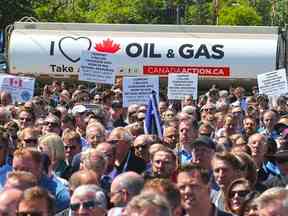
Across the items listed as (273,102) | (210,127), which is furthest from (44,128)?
(273,102)

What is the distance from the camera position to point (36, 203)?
623 centimetres

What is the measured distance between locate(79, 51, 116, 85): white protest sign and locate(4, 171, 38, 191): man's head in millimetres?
9054

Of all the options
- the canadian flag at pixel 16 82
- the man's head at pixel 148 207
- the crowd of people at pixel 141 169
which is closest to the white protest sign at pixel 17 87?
the canadian flag at pixel 16 82

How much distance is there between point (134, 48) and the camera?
92.7 ft

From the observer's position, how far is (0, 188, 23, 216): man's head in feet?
20.9

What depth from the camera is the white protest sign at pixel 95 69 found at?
53.2ft

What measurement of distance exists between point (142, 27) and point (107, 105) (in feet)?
43.7

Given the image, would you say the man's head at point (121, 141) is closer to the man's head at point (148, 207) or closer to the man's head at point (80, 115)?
the man's head at point (80, 115)

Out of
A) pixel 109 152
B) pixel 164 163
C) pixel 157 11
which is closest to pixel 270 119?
pixel 109 152

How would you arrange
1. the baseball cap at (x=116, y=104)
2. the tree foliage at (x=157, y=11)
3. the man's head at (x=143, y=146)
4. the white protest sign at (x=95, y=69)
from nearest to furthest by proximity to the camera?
the man's head at (x=143, y=146) < the baseball cap at (x=116, y=104) < the white protest sign at (x=95, y=69) < the tree foliage at (x=157, y=11)

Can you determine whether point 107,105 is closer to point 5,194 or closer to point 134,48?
point 5,194

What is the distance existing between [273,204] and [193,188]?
0.98 meters

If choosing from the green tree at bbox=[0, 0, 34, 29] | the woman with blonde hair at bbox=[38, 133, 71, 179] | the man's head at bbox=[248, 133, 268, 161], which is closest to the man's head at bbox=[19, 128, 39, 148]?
the woman with blonde hair at bbox=[38, 133, 71, 179]

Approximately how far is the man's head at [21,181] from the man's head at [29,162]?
616mm
